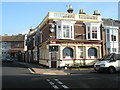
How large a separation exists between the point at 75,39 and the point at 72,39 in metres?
0.63

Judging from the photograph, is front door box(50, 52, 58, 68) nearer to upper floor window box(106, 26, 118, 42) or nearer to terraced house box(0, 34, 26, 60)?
upper floor window box(106, 26, 118, 42)

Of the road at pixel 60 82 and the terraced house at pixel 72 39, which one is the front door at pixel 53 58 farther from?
the road at pixel 60 82

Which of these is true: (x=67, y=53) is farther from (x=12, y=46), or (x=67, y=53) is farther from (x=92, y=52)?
(x=12, y=46)

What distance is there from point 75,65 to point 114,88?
15.3m

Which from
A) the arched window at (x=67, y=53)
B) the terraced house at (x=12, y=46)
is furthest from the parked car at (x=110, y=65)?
the terraced house at (x=12, y=46)

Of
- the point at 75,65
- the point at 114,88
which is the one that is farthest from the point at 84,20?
the point at 114,88

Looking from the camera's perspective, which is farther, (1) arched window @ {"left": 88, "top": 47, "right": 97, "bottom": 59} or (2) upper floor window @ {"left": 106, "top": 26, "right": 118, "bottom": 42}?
(2) upper floor window @ {"left": 106, "top": 26, "right": 118, "bottom": 42}

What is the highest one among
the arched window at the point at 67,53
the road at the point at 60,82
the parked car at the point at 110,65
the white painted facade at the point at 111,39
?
the white painted facade at the point at 111,39

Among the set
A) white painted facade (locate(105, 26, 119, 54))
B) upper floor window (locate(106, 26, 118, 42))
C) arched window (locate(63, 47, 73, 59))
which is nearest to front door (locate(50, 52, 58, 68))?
arched window (locate(63, 47, 73, 59))

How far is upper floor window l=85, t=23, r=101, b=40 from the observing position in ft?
85.1

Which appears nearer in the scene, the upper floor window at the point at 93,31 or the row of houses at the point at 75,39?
the row of houses at the point at 75,39

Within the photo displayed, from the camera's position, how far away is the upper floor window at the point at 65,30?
24.5m

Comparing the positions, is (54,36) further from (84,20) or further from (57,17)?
(84,20)

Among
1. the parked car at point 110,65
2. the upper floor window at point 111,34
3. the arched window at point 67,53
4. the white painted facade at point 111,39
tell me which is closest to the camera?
the parked car at point 110,65
